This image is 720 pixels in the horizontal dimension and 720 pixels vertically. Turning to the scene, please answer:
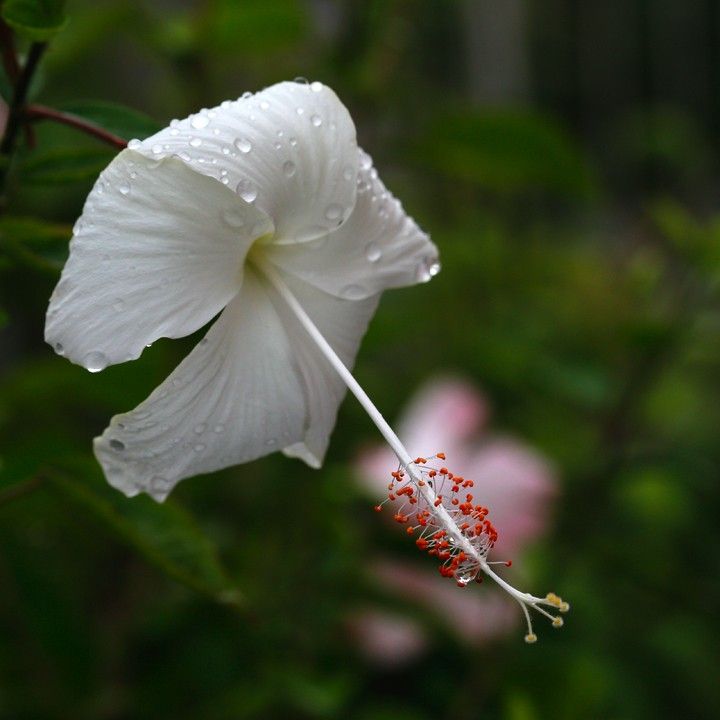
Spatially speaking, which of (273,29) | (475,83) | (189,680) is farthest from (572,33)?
(189,680)

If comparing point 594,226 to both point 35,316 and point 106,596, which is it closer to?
point 35,316

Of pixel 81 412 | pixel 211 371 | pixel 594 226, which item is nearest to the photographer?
pixel 211 371

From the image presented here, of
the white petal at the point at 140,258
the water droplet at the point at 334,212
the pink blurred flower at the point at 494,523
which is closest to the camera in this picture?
the white petal at the point at 140,258

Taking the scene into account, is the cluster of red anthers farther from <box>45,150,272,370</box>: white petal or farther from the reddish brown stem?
→ the reddish brown stem

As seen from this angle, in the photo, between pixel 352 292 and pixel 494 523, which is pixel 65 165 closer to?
pixel 352 292

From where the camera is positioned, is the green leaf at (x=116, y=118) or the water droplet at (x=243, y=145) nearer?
the water droplet at (x=243, y=145)

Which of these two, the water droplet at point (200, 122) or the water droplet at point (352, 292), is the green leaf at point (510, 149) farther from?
the water droplet at point (200, 122)

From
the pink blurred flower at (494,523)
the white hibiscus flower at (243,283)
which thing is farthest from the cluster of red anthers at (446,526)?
the pink blurred flower at (494,523)
